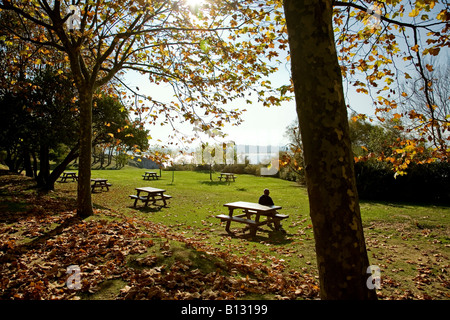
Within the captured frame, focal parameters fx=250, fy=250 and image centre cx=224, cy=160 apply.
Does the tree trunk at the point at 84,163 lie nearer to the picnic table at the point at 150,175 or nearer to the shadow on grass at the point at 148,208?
the shadow on grass at the point at 148,208

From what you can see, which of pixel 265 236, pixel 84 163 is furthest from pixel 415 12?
pixel 84 163

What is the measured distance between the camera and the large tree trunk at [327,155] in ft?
7.93

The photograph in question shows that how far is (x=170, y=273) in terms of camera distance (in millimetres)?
4492

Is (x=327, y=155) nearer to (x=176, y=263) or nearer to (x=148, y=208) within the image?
(x=176, y=263)

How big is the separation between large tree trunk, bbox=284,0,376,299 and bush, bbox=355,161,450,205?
19537 millimetres

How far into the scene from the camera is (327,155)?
97.3 inches

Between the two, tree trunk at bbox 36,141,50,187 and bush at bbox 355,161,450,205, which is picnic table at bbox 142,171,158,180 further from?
bush at bbox 355,161,450,205

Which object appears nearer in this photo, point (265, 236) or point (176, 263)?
point (176, 263)

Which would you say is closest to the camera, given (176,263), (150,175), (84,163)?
(176,263)

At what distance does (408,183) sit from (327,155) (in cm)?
2087

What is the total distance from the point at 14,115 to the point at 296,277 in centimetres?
1810
